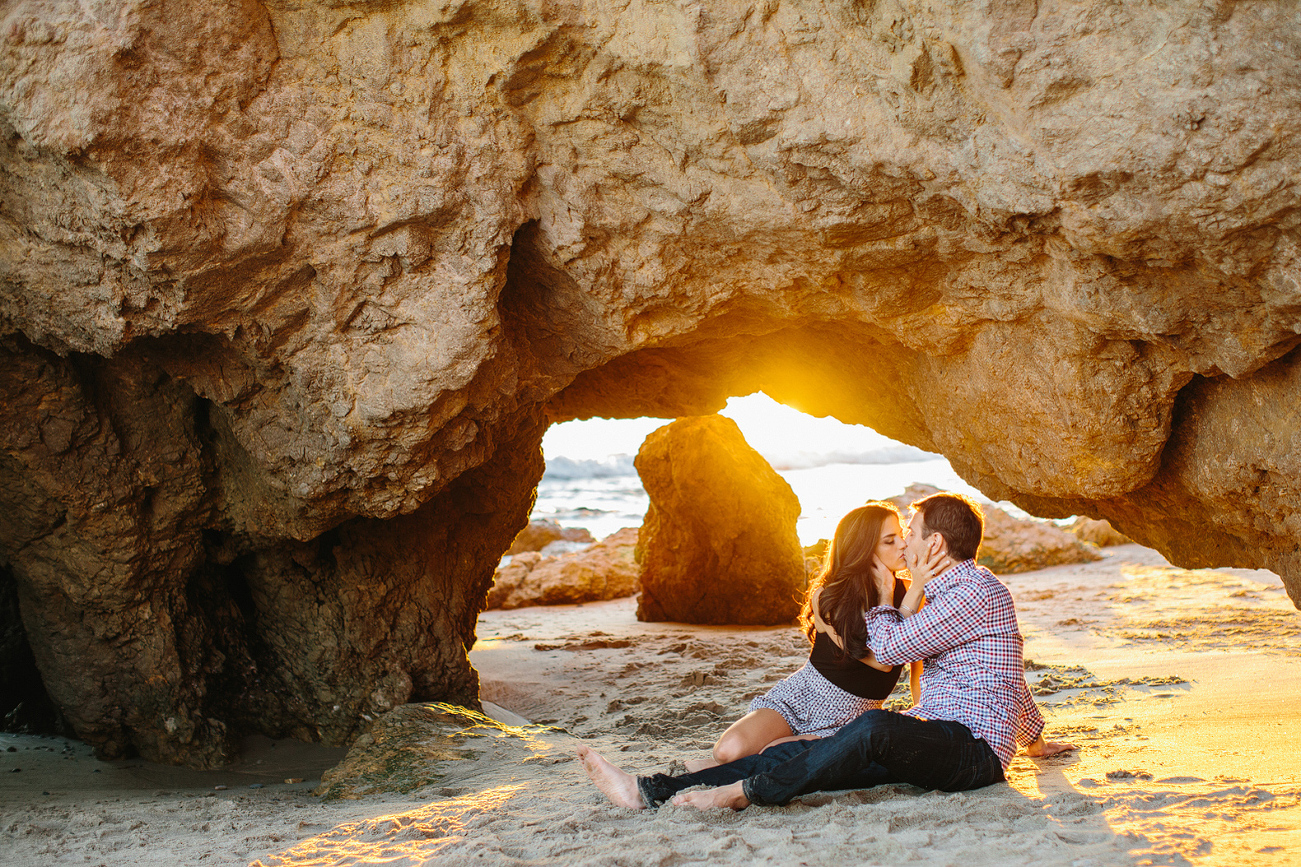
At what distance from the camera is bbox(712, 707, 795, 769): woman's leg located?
365 centimetres

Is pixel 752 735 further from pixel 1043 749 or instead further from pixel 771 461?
pixel 771 461

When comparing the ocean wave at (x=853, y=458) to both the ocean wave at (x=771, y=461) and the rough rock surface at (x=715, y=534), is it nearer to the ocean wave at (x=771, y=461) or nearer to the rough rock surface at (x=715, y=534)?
the ocean wave at (x=771, y=461)

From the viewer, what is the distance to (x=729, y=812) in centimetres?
301

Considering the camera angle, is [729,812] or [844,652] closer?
[729,812]

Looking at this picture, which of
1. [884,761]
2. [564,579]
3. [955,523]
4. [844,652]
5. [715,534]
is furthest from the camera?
[564,579]

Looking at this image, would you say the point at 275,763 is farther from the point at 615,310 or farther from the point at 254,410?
the point at 615,310

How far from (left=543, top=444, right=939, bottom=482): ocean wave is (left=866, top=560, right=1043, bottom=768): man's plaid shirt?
35.2 metres

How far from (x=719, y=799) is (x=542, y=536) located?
1385cm

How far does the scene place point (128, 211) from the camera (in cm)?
339

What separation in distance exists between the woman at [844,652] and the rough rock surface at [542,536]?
12.2 m

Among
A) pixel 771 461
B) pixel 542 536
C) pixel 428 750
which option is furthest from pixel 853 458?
pixel 428 750

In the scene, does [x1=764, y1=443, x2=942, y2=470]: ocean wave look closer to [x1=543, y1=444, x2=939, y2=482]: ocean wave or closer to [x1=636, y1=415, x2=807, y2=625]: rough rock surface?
[x1=543, y1=444, x2=939, y2=482]: ocean wave

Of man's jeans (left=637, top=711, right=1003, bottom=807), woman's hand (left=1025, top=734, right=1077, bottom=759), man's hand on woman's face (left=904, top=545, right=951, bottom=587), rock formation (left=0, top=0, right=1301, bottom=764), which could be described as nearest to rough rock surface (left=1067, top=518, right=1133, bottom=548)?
rock formation (left=0, top=0, right=1301, bottom=764)

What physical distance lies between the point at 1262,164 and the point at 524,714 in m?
5.39
